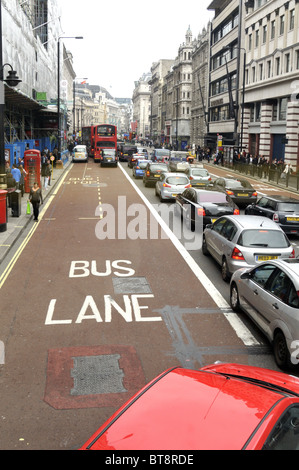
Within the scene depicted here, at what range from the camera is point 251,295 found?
9086 millimetres

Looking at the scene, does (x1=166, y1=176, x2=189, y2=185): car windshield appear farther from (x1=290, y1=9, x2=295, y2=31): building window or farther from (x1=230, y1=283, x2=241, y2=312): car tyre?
(x1=290, y1=9, x2=295, y2=31): building window

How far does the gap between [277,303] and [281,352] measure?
2.48ft

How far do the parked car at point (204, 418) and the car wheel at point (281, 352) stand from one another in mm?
2882

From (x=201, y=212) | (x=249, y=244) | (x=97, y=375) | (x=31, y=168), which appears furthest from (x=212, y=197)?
(x=31, y=168)

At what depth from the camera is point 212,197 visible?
1873cm

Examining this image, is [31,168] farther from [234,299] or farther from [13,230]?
[234,299]

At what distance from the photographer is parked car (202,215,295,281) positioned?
37.8 feet

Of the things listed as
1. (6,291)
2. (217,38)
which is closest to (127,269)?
(6,291)

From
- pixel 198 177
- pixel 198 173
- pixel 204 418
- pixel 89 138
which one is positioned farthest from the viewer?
pixel 89 138

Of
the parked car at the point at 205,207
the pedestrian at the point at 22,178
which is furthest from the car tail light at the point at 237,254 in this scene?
the pedestrian at the point at 22,178

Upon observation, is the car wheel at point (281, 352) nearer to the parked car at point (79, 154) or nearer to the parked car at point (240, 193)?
the parked car at point (240, 193)

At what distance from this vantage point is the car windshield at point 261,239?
11.7 metres

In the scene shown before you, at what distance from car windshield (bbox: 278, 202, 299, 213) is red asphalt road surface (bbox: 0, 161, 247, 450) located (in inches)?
190
